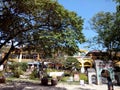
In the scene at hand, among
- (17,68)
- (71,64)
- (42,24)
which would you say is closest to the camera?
(42,24)

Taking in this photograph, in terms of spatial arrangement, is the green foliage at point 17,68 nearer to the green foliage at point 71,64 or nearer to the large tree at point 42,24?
the green foliage at point 71,64

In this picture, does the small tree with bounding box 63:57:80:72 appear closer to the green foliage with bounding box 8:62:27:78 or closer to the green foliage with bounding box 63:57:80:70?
the green foliage with bounding box 63:57:80:70

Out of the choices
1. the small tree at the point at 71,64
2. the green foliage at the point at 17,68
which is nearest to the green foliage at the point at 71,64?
the small tree at the point at 71,64

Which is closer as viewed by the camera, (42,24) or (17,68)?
(42,24)

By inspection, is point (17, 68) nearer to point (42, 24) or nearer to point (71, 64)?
point (71, 64)

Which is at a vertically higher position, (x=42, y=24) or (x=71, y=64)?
(x=42, y=24)

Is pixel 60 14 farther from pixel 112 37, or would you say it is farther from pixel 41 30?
pixel 112 37

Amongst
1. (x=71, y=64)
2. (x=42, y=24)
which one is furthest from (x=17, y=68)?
(x=42, y=24)

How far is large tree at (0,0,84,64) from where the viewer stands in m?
17.6

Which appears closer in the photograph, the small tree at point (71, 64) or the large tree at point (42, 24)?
the large tree at point (42, 24)

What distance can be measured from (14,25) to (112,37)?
18.8 m

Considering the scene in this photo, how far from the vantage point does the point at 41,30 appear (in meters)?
19.8

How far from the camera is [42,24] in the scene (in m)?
19.7

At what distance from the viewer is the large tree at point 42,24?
17.6 m
